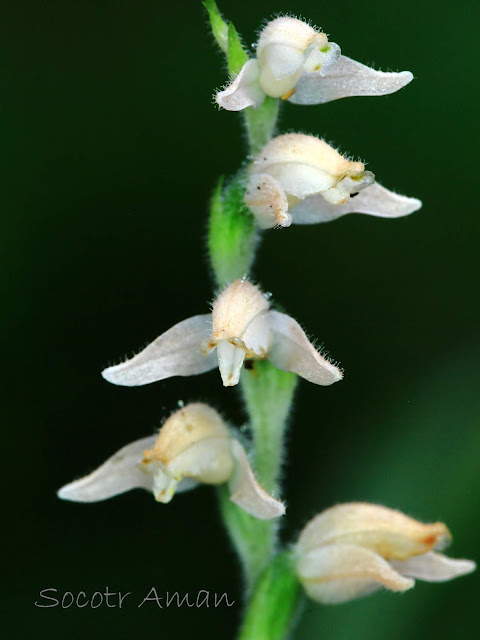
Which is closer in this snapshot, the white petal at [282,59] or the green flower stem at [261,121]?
the white petal at [282,59]

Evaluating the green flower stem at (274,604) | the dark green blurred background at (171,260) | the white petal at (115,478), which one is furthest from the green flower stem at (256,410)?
the dark green blurred background at (171,260)

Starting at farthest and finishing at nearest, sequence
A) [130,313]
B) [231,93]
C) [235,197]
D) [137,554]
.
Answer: [130,313] → [137,554] → [235,197] → [231,93]

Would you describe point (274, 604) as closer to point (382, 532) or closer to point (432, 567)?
point (382, 532)

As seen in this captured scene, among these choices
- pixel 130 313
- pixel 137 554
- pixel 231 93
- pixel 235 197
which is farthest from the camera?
pixel 130 313

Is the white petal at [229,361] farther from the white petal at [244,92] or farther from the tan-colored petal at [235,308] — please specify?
the white petal at [244,92]

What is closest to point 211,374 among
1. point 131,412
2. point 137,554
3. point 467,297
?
point 131,412

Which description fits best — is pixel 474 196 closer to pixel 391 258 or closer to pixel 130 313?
pixel 391 258
